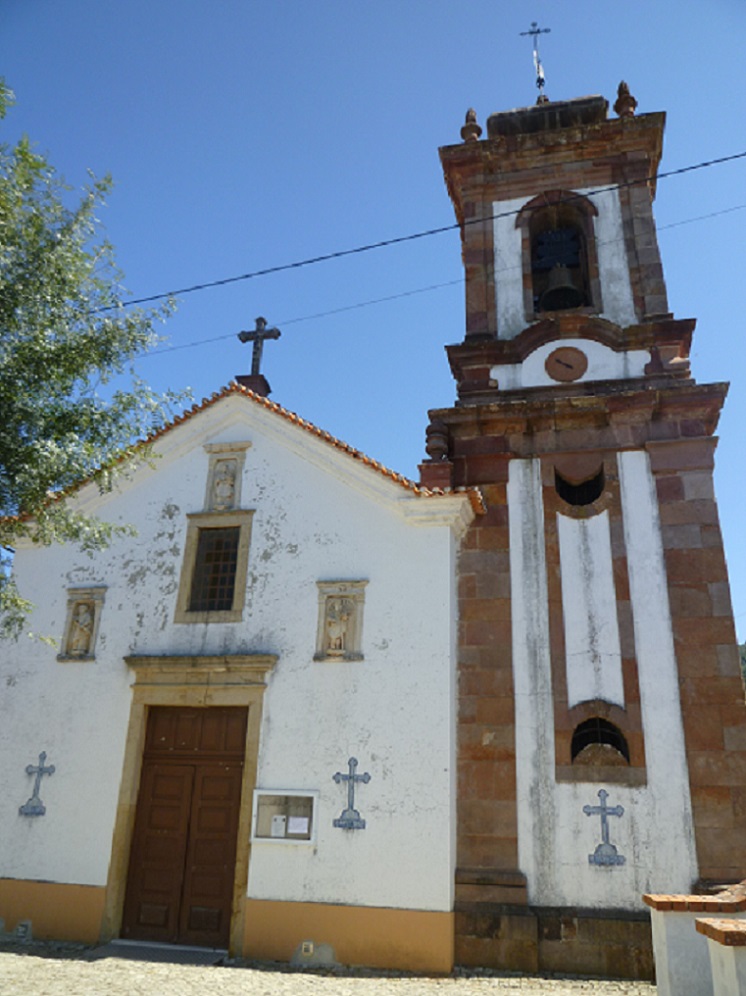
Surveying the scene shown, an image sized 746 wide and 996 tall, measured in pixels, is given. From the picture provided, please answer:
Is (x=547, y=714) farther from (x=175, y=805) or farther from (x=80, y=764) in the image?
(x=80, y=764)

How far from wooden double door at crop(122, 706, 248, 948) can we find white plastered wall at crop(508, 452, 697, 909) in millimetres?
3698

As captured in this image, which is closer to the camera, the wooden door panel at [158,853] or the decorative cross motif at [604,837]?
the decorative cross motif at [604,837]

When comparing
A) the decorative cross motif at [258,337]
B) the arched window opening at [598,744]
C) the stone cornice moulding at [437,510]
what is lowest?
the arched window opening at [598,744]

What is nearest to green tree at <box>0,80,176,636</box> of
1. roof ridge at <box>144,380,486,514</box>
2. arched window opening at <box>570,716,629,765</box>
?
roof ridge at <box>144,380,486,514</box>

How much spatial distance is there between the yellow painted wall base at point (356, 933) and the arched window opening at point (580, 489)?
574 centimetres

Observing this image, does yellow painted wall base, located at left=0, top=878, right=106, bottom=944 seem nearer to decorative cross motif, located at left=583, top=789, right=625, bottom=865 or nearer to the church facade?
the church facade

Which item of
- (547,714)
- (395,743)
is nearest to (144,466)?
(395,743)

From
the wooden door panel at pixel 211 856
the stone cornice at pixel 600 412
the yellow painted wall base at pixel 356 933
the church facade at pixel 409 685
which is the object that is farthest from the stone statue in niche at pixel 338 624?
the stone cornice at pixel 600 412

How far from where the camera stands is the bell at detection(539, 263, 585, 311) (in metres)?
13.3

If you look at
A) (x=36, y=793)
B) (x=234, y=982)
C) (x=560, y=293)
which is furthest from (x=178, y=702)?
(x=560, y=293)

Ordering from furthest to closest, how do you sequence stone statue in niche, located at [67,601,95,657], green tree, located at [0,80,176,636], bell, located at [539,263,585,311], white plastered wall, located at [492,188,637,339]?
bell, located at [539,263,585,311]
white plastered wall, located at [492,188,637,339]
stone statue in niche, located at [67,601,95,657]
green tree, located at [0,80,176,636]

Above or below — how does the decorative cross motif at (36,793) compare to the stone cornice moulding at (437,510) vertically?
below

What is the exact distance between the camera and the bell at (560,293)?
523 inches

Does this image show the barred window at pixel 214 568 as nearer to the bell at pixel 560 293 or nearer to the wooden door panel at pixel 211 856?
the wooden door panel at pixel 211 856
